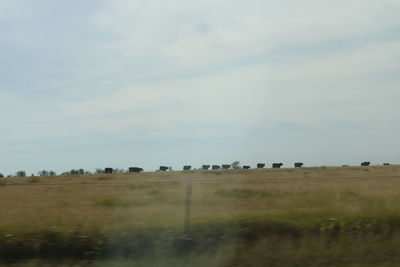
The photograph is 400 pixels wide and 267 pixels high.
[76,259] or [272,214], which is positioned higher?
[272,214]

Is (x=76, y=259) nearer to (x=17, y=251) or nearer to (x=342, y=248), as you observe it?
(x=17, y=251)

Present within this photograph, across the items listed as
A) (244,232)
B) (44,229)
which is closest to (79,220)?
(44,229)

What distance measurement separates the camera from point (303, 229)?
30.7 ft

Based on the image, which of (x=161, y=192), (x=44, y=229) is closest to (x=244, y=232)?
(x=44, y=229)

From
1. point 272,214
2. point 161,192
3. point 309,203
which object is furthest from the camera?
point 161,192

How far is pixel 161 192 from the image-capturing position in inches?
786

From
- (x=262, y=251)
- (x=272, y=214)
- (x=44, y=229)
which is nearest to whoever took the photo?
(x=262, y=251)

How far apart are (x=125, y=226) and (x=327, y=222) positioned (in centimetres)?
402

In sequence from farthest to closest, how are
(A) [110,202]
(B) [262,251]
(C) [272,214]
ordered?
(A) [110,202]
(C) [272,214]
(B) [262,251]

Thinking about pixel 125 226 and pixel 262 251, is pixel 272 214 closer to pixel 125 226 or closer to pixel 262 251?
pixel 262 251

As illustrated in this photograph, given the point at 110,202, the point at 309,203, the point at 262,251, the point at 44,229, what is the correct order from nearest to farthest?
1. the point at 262,251
2. the point at 44,229
3. the point at 309,203
4. the point at 110,202

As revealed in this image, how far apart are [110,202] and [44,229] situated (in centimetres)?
611

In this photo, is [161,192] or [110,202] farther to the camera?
[161,192]

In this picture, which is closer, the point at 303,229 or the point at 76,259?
the point at 76,259
